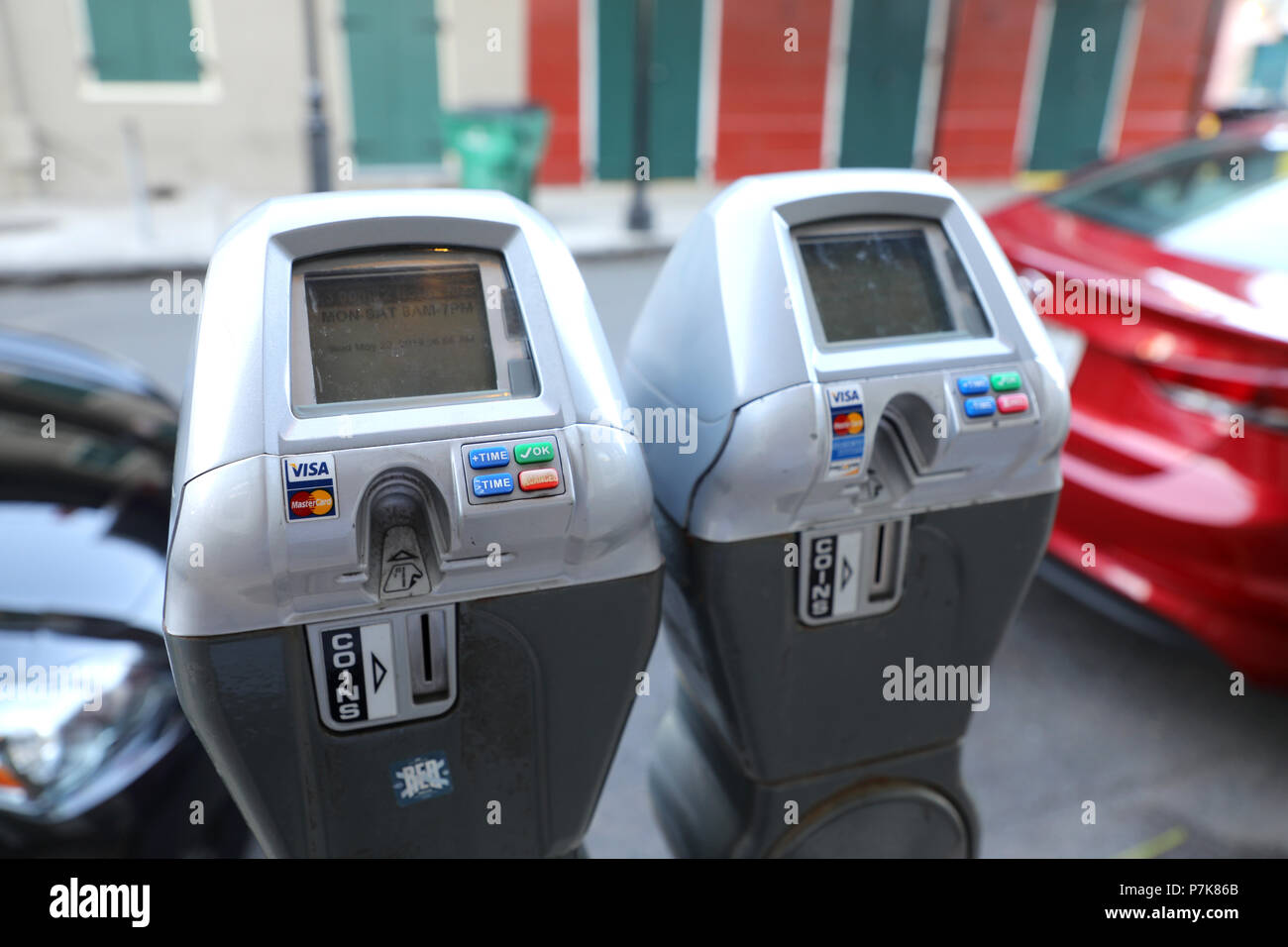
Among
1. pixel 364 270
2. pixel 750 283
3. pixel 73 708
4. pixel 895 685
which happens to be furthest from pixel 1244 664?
pixel 73 708

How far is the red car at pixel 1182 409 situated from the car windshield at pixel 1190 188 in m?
0.01

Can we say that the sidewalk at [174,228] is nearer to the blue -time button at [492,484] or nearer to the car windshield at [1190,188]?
the car windshield at [1190,188]

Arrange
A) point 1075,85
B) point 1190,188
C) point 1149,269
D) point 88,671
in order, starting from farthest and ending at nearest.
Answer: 1. point 1075,85
2. point 1190,188
3. point 1149,269
4. point 88,671

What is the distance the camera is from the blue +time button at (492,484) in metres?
1.03

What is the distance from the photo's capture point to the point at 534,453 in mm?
1055

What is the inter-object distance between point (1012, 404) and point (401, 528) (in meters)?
0.72

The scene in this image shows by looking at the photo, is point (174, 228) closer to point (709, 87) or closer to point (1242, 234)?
point (709, 87)

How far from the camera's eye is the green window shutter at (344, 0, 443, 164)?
8781 mm

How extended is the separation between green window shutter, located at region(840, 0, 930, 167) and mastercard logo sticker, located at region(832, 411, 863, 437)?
9786 millimetres

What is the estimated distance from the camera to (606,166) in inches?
387

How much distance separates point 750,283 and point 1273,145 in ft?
8.88

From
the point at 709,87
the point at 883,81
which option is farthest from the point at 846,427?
the point at 883,81

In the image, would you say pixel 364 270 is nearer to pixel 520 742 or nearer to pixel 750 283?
pixel 750 283

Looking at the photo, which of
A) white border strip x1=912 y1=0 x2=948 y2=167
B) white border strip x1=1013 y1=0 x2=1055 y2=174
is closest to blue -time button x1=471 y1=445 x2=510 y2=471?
white border strip x1=912 y1=0 x2=948 y2=167
